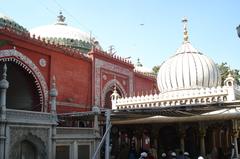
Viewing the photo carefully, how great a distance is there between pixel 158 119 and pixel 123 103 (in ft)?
15.0

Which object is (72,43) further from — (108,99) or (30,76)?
(30,76)

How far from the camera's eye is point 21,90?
14312 millimetres

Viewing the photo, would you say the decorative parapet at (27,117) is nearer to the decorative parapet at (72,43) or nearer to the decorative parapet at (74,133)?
the decorative parapet at (74,133)

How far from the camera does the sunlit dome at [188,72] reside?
1514 centimetres

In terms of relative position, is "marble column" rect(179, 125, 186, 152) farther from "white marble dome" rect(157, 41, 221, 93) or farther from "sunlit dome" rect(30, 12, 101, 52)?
"sunlit dome" rect(30, 12, 101, 52)

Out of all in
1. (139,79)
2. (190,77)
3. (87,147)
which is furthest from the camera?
(139,79)

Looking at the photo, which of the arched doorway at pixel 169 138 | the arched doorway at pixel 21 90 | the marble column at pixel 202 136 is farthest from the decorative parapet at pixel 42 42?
the marble column at pixel 202 136

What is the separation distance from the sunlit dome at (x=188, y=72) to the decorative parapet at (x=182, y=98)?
0.57 meters

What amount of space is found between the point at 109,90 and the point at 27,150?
312 inches

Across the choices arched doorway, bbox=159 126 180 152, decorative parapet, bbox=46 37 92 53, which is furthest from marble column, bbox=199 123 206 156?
decorative parapet, bbox=46 37 92 53

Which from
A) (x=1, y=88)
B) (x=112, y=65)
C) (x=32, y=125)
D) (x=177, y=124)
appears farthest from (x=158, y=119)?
(x=112, y=65)

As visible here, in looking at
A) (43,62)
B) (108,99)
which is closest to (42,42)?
(43,62)

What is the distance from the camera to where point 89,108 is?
51.6ft

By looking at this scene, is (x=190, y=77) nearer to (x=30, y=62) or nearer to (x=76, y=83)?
(x=76, y=83)
